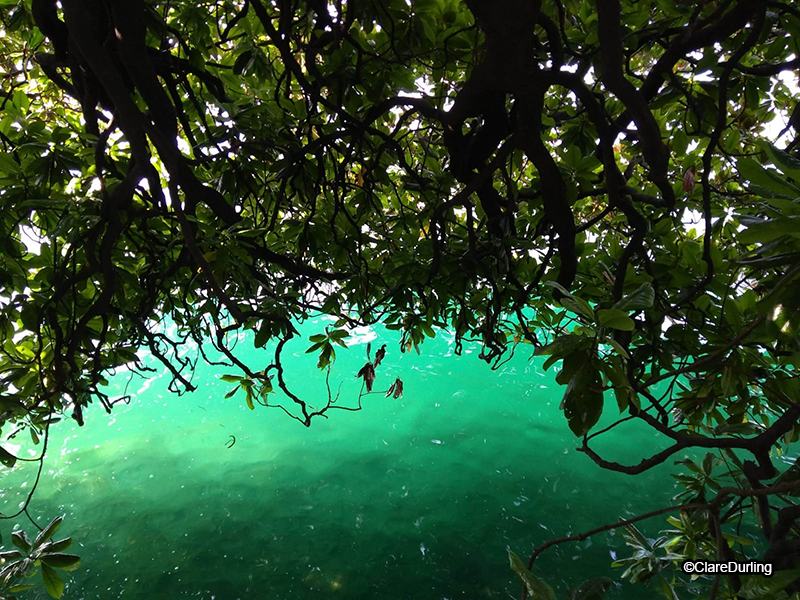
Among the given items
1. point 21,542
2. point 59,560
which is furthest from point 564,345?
point 21,542

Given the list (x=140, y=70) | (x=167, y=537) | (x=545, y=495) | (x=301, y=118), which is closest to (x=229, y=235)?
(x=140, y=70)

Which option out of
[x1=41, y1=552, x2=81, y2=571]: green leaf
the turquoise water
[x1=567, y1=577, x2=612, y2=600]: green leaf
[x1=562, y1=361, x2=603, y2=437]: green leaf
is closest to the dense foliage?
[x1=562, y1=361, x2=603, y2=437]: green leaf

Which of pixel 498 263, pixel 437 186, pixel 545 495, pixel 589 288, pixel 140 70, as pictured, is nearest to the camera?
pixel 140 70

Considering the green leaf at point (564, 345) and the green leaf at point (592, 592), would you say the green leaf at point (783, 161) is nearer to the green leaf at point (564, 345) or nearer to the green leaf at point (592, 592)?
the green leaf at point (564, 345)

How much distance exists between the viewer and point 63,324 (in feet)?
5.29

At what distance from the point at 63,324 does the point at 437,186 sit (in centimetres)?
137

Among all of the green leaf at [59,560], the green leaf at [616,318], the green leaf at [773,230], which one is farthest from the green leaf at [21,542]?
the green leaf at [773,230]

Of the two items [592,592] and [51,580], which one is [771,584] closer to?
[592,592]

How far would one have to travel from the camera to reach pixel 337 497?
10.7 ft

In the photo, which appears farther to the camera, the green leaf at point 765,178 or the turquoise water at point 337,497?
the turquoise water at point 337,497

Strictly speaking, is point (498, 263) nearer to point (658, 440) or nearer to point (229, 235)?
point (229, 235)

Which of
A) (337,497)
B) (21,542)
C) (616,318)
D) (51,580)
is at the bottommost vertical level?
(337,497)

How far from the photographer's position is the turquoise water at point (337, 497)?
2639 mm

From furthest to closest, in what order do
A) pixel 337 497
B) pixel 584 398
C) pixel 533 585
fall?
pixel 337 497, pixel 584 398, pixel 533 585
